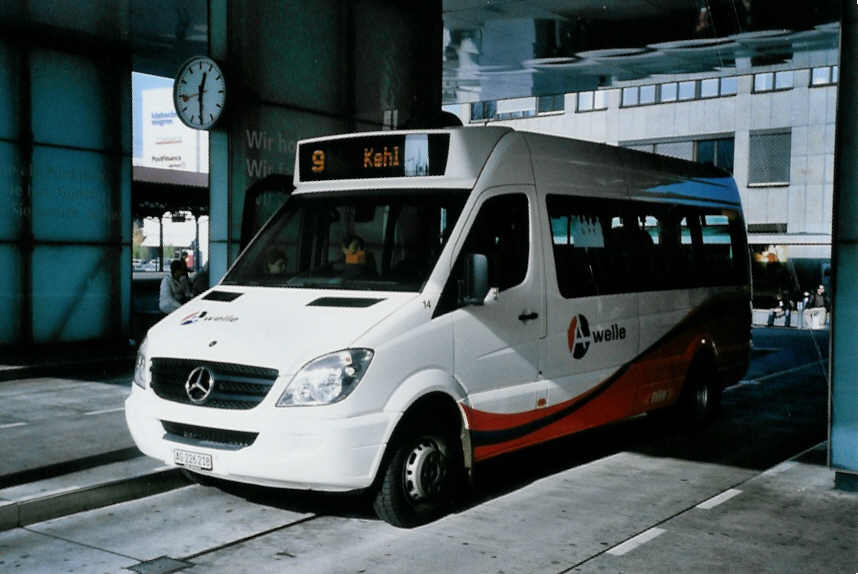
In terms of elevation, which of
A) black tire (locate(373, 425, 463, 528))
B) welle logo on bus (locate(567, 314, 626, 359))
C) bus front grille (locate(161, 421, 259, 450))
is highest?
welle logo on bus (locate(567, 314, 626, 359))

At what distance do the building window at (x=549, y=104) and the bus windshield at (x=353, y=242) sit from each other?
43.9 metres

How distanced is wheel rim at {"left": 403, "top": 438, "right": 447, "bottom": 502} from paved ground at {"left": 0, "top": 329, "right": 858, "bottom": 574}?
0.85ft

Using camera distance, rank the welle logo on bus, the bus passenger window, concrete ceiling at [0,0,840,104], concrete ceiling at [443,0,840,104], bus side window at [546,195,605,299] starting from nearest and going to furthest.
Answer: the bus passenger window
bus side window at [546,195,605,299]
the welle logo on bus
concrete ceiling at [0,0,840,104]
concrete ceiling at [443,0,840,104]

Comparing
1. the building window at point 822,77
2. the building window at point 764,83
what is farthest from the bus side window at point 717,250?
the building window at point 764,83

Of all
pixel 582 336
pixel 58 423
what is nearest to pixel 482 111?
pixel 58 423

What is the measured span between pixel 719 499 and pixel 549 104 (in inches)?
1778

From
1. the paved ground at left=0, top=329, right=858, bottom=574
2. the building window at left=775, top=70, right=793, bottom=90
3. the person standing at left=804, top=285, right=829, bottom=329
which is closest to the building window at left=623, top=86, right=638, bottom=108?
the building window at left=775, top=70, right=793, bottom=90

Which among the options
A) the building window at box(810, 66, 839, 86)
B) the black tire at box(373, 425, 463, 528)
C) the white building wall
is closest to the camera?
the black tire at box(373, 425, 463, 528)

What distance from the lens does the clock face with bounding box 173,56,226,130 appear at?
1179cm

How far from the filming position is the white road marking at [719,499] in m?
6.91

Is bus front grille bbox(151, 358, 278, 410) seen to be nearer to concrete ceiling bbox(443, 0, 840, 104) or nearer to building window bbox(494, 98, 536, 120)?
concrete ceiling bbox(443, 0, 840, 104)

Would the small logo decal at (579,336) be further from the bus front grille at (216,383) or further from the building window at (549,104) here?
the building window at (549,104)

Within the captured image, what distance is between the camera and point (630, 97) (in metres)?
47.0

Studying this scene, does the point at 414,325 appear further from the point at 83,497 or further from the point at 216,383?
the point at 83,497
